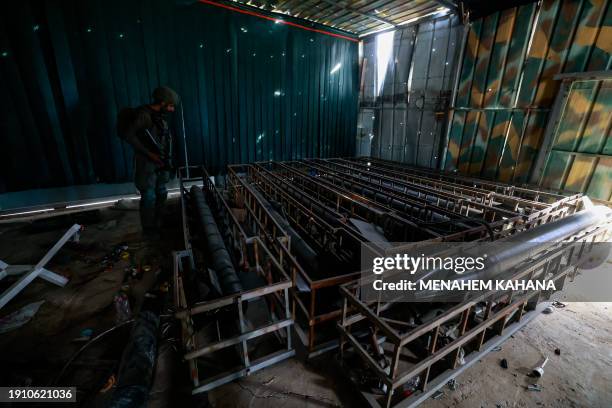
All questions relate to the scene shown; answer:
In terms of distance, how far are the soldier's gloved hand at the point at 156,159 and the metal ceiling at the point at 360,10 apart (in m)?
4.77

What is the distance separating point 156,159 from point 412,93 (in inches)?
273

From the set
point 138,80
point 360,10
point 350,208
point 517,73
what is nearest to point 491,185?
point 517,73

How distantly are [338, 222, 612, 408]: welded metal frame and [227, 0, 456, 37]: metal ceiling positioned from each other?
21.3ft

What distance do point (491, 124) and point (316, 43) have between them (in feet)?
18.1

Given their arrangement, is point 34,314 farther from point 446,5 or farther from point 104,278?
point 446,5

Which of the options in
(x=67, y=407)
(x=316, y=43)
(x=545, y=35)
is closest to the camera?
(x=67, y=407)

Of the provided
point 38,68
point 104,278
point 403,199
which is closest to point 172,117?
point 38,68

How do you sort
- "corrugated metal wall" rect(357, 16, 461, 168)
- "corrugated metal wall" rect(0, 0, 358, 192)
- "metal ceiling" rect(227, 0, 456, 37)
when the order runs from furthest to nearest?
"corrugated metal wall" rect(357, 16, 461, 168) < "metal ceiling" rect(227, 0, 456, 37) < "corrugated metal wall" rect(0, 0, 358, 192)

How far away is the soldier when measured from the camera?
4312 mm

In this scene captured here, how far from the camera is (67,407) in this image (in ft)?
6.39

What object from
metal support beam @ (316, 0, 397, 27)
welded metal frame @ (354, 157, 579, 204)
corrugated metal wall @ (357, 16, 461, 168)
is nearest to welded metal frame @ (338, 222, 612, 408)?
welded metal frame @ (354, 157, 579, 204)

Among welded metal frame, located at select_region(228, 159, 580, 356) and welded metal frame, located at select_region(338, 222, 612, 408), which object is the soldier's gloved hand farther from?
welded metal frame, located at select_region(338, 222, 612, 408)

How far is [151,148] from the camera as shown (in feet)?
14.9

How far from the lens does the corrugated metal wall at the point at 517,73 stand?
4359 mm
